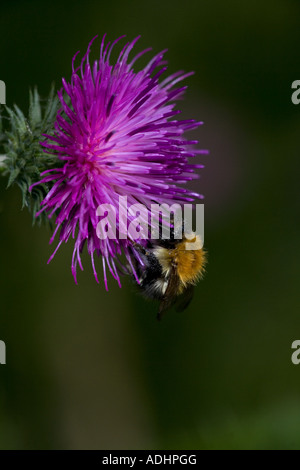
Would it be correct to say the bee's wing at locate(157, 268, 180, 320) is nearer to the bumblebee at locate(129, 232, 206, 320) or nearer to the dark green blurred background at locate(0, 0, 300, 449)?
the bumblebee at locate(129, 232, 206, 320)

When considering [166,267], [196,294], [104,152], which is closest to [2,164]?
[104,152]

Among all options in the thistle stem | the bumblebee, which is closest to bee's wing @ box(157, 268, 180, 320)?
the bumblebee

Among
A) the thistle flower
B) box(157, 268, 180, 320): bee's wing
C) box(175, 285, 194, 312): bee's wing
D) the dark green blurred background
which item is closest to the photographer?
the thistle flower

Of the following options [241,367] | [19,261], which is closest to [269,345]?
[241,367]

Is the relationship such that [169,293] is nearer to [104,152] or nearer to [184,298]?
[184,298]

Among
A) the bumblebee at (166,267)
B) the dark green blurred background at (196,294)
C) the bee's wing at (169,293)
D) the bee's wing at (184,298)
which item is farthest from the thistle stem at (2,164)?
the bee's wing at (184,298)

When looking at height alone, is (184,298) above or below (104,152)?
below
